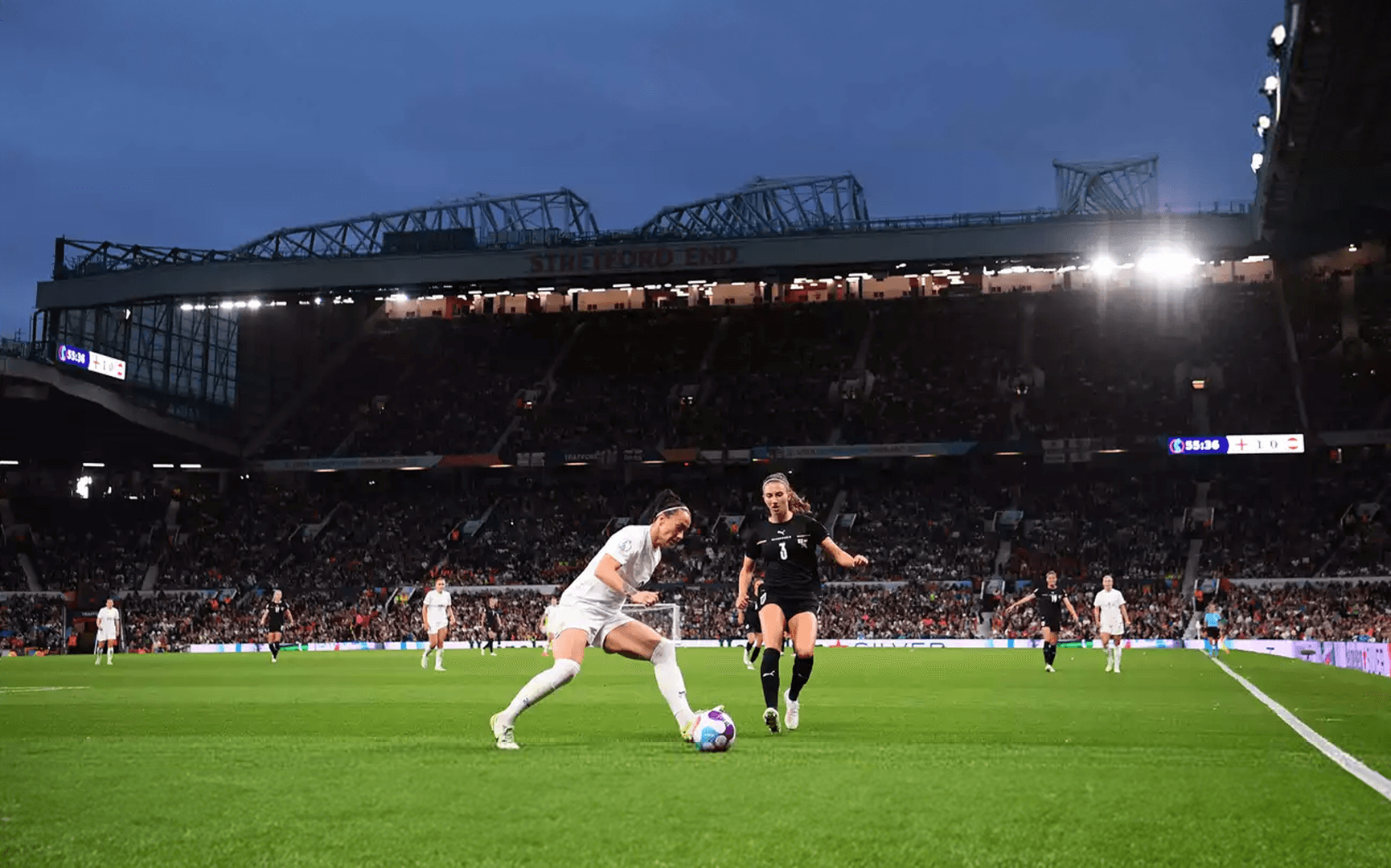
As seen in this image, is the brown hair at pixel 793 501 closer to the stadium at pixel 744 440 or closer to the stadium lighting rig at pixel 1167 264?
the stadium at pixel 744 440

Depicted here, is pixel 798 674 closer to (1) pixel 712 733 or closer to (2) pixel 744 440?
(1) pixel 712 733

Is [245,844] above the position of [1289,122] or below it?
below

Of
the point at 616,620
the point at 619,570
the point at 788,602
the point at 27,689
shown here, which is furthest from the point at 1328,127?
the point at 27,689

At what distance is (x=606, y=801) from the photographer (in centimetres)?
797

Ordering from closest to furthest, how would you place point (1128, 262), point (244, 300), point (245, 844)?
point (245, 844)
point (1128, 262)
point (244, 300)

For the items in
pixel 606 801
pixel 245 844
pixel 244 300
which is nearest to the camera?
pixel 245 844

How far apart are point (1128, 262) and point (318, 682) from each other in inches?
1894

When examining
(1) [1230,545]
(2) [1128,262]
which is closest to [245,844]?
(1) [1230,545]

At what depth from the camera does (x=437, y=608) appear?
3516 cm

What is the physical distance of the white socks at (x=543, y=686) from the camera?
10836 millimetres

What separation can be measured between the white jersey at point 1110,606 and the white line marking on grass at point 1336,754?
37.2ft

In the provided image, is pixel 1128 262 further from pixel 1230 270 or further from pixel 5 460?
pixel 5 460

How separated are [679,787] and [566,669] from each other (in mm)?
2482

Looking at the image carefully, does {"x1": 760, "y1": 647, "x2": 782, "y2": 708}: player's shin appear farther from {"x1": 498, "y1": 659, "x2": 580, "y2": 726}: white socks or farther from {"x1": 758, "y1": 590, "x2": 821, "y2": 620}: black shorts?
{"x1": 498, "y1": 659, "x2": 580, "y2": 726}: white socks
